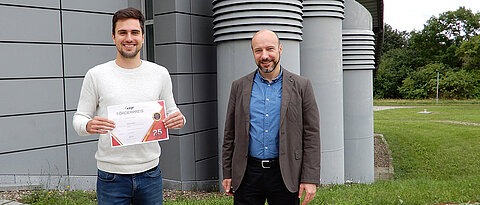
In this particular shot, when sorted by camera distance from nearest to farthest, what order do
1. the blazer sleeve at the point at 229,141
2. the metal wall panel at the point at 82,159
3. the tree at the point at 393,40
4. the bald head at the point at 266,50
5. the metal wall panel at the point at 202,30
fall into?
the bald head at the point at 266,50
the blazer sleeve at the point at 229,141
the metal wall panel at the point at 82,159
the metal wall panel at the point at 202,30
the tree at the point at 393,40

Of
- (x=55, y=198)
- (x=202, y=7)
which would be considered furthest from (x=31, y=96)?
(x=202, y=7)

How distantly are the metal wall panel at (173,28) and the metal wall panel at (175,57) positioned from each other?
11cm

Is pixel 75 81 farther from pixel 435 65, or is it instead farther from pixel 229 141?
pixel 435 65

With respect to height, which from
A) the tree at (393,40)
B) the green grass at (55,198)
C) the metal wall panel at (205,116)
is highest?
the tree at (393,40)

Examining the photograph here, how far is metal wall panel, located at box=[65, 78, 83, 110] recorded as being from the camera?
715 cm

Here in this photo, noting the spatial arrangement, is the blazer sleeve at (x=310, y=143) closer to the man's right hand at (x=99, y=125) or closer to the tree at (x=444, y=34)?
the man's right hand at (x=99, y=125)

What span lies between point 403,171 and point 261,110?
12.4m

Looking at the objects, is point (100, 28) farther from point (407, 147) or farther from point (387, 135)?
point (387, 135)

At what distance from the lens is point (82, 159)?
24.3ft

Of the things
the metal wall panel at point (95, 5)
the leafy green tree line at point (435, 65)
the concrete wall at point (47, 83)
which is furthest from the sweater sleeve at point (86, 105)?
the leafy green tree line at point (435, 65)

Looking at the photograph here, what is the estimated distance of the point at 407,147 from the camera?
59.0ft

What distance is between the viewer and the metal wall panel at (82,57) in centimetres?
715

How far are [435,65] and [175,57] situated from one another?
5546 cm

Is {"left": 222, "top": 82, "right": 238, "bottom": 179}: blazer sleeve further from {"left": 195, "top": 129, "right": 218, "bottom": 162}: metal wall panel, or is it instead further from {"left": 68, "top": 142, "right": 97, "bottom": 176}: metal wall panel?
{"left": 195, "top": 129, "right": 218, "bottom": 162}: metal wall panel
